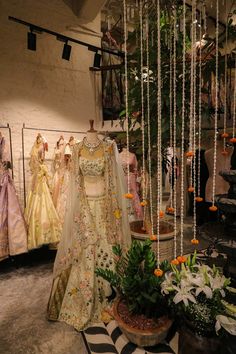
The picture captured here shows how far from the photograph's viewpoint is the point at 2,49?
3111mm

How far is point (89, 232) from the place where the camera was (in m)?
2.17

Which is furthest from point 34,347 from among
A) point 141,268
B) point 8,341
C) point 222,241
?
point 222,241

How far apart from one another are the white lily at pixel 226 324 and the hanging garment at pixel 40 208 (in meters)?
2.11

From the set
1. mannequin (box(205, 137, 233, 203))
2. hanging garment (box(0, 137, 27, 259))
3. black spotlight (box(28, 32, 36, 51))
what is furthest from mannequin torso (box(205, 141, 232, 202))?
black spotlight (box(28, 32, 36, 51))

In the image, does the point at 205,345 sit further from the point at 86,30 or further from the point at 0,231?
the point at 86,30

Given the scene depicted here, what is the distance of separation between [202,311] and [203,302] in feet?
0.18

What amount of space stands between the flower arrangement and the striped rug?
367 mm

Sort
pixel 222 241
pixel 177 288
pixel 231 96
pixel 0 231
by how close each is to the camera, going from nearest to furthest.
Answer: pixel 222 241 → pixel 177 288 → pixel 0 231 → pixel 231 96

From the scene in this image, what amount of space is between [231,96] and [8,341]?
170 inches

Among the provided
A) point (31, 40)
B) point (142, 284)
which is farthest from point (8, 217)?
point (31, 40)

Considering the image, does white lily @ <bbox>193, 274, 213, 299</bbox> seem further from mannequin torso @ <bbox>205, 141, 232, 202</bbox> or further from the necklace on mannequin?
mannequin torso @ <bbox>205, 141, 232, 202</bbox>

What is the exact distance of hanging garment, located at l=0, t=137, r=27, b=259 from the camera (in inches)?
114

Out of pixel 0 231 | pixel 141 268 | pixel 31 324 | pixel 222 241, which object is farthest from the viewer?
pixel 0 231

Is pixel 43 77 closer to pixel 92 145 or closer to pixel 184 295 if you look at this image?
pixel 92 145
